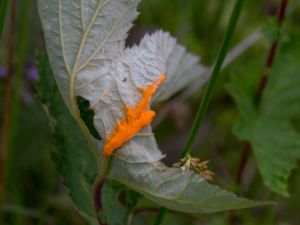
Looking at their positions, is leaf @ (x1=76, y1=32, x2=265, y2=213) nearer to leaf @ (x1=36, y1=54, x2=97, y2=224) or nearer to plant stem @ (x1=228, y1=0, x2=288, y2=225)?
leaf @ (x1=36, y1=54, x2=97, y2=224)

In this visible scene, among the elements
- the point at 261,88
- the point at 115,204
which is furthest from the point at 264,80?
the point at 115,204

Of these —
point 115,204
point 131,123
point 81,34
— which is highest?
point 81,34

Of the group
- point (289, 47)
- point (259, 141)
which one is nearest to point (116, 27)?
point (259, 141)

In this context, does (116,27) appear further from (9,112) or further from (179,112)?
(179,112)

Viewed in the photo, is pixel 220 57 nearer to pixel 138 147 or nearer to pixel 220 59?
pixel 220 59

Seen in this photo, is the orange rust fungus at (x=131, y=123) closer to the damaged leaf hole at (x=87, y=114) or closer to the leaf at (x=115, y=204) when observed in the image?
the damaged leaf hole at (x=87, y=114)

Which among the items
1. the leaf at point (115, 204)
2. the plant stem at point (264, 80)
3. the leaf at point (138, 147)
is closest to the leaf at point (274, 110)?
the plant stem at point (264, 80)

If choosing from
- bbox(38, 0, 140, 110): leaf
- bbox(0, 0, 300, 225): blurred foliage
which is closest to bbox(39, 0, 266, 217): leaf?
bbox(38, 0, 140, 110): leaf
